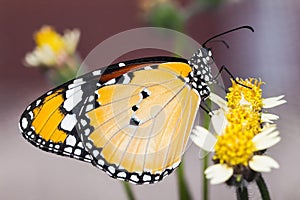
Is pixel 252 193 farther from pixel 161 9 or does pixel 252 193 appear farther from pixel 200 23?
pixel 200 23

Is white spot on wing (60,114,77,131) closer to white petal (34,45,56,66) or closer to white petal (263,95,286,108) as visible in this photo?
white petal (263,95,286,108)

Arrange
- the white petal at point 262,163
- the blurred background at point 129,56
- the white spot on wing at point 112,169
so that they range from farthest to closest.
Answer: the blurred background at point 129,56 < the white spot on wing at point 112,169 < the white petal at point 262,163

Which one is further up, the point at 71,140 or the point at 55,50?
the point at 55,50

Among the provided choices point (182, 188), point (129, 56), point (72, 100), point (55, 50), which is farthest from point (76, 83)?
point (129, 56)

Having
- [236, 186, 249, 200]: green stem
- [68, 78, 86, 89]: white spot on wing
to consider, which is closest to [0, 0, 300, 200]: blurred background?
[236, 186, 249, 200]: green stem

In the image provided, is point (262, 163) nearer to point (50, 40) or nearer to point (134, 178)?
point (134, 178)

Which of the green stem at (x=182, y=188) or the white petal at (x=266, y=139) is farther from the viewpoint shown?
the green stem at (x=182, y=188)

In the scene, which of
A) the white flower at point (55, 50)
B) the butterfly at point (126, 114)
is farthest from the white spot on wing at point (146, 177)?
the white flower at point (55, 50)

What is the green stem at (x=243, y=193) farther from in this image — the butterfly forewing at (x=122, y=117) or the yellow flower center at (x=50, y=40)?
the yellow flower center at (x=50, y=40)
